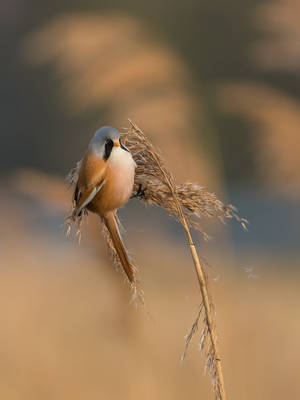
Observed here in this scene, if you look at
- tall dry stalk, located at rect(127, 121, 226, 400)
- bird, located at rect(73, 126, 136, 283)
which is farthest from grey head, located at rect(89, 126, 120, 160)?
tall dry stalk, located at rect(127, 121, 226, 400)

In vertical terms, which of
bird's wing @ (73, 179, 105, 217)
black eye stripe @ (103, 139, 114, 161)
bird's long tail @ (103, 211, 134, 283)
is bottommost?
bird's long tail @ (103, 211, 134, 283)

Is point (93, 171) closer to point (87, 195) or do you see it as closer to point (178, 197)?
point (87, 195)

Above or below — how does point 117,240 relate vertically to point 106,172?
below

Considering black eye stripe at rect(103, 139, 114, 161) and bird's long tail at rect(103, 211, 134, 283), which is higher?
black eye stripe at rect(103, 139, 114, 161)

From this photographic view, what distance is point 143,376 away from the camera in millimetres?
1543

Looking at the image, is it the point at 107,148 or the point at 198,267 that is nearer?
the point at 107,148

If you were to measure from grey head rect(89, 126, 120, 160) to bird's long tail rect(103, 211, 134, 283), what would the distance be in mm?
126

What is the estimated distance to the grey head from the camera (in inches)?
30.3

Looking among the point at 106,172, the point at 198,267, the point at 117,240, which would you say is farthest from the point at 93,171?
the point at 198,267

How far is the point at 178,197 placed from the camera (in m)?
0.90

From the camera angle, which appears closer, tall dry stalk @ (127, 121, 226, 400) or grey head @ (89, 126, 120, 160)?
grey head @ (89, 126, 120, 160)

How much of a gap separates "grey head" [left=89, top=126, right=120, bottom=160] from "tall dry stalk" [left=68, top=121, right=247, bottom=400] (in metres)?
0.10

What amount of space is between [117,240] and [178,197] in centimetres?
15

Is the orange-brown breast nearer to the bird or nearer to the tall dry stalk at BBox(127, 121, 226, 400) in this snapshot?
the bird
